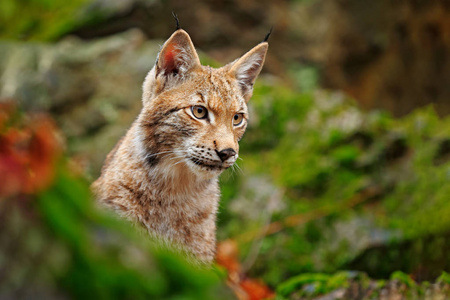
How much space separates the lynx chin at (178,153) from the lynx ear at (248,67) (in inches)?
3.6

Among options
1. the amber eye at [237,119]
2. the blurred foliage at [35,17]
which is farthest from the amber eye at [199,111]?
the blurred foliage at [35,17]

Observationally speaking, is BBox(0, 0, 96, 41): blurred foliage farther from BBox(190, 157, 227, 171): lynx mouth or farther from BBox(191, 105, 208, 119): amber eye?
BBox(190, 157, 227, 171): lynx mouth

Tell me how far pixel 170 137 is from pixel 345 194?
4.04m

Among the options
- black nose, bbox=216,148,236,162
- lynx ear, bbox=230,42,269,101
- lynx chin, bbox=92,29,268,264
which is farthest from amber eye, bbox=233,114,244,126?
black nose, bbox=216,148,236,162

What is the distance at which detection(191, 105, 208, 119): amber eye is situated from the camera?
13.9 feet

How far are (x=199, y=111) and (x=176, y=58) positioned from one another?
53cm

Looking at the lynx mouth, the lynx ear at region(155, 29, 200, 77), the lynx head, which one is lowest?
the lynx mouth

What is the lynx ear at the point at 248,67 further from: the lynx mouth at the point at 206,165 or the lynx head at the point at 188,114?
the lynx mouth at the point at 206,165

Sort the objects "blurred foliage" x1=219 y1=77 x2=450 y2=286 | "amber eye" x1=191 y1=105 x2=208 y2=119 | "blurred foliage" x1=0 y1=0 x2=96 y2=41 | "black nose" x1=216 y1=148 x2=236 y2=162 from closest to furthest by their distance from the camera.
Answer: "blurred foliage" x1=0 y1=0 x2=96 y2=41, "black nose" x1=216 y1=148 x2=236 y2=162, "amber eye" x1=191 y1=105 x2=208 y2=119, "blurred foliage" x1=219 y1=77 x2=450 y2=286

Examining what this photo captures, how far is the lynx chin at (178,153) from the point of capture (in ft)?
13.3

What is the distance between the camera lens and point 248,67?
187 inches

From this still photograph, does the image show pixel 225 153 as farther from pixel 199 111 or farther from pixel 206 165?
pixel 199 111

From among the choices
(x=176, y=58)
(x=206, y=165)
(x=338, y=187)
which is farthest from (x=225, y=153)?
(x=338, y=187)

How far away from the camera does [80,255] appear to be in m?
1.63
